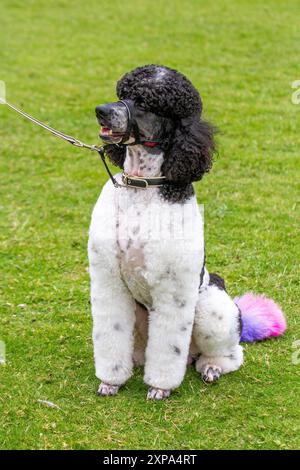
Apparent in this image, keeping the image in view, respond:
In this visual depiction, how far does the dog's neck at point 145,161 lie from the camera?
346 centimetres

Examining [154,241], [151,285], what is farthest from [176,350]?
[154,241]

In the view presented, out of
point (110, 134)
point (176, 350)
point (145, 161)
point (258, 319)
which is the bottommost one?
point (258, 319)

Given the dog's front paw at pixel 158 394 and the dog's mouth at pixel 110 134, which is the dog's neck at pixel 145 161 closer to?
the dog's mouth at pixel 110 134

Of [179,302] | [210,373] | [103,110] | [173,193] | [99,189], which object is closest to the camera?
[103,110]

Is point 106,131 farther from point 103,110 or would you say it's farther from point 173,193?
point 173,193

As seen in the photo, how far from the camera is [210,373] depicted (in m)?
3.96

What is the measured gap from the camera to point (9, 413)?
3.72 metres

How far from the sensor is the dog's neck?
136 inches

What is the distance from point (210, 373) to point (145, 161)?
1.20 metres

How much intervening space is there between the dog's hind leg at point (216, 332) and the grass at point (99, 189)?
0.08 metres

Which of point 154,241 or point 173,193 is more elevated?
point 173,193

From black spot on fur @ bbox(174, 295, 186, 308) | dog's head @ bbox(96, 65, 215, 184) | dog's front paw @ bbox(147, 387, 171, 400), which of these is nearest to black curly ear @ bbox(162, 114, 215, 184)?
dog's head @ bbox(96, 65, 215, 184)

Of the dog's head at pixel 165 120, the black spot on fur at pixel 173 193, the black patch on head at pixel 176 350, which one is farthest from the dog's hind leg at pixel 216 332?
the dog's head at pixel 165 120

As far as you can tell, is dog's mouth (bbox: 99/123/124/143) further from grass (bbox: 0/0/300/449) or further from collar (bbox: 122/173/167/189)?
grass (bbox: 0/0/300/449)
